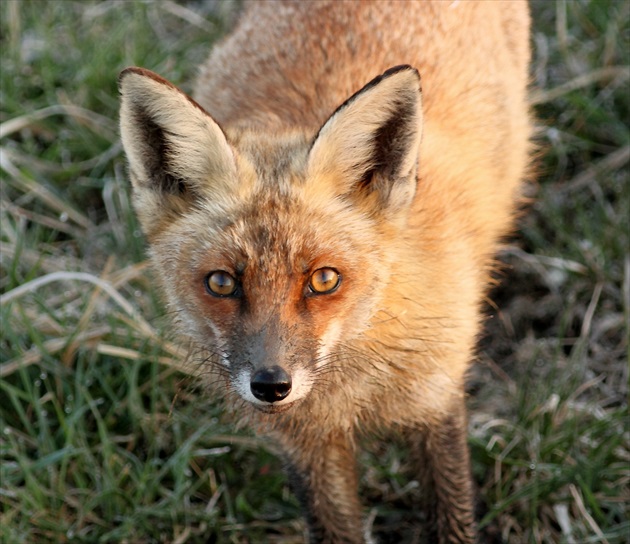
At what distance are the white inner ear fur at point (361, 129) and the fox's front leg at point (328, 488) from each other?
1.07 m

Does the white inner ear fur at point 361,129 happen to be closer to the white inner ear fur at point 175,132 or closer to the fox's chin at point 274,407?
the white inner ear fur at point 175,132

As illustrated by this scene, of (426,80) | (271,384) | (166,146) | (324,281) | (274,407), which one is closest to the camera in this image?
(271,384)

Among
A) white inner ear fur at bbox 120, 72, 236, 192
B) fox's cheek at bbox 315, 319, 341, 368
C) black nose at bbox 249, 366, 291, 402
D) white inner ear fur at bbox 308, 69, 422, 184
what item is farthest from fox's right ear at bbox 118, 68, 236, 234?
black nose at bbox 249, 366, 291, 402

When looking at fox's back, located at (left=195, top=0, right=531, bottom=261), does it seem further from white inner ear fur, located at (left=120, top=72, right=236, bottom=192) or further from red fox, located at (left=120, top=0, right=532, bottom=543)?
white inner ear fur, located at (left=120, top=72, right=236, bottom=192)

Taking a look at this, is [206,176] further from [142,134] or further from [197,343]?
[197,343]

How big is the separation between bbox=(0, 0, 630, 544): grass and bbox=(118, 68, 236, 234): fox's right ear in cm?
80

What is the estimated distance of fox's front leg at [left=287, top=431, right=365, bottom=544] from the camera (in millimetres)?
3488

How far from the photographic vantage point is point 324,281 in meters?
2.92

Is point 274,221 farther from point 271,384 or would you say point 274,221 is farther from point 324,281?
point 271,384

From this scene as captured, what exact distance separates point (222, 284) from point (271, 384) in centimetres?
42

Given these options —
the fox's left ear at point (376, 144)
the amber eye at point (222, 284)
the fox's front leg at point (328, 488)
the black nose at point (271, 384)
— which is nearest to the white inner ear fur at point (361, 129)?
the fox's left ear at point (376, 144)

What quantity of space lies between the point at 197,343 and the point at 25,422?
117cm

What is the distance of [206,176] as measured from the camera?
3.12 m

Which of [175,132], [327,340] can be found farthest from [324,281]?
[175,132]
